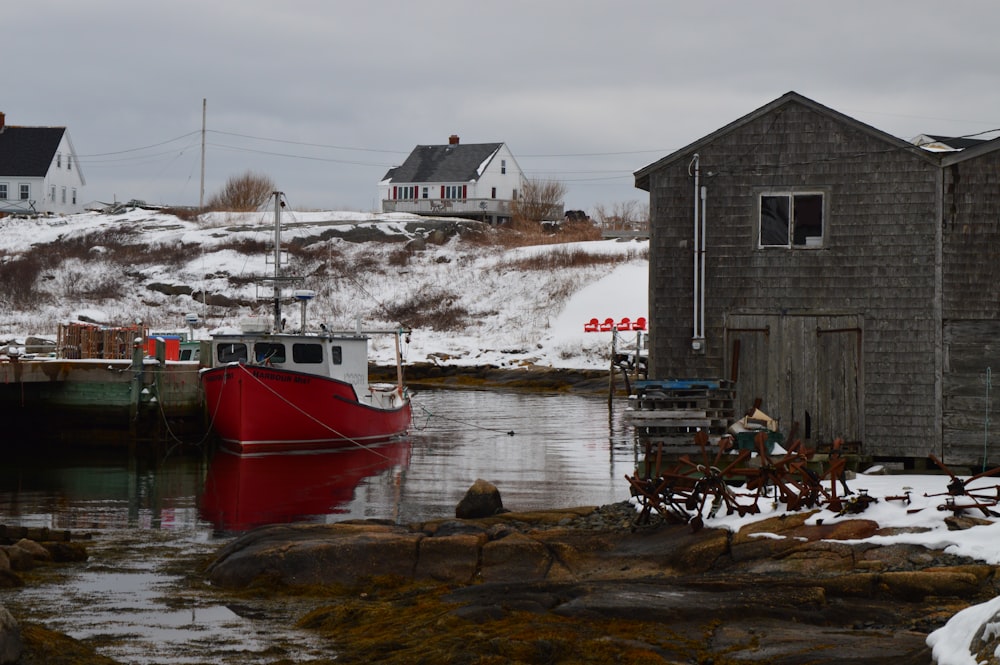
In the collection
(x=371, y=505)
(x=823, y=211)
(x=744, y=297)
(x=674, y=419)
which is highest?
(x=823, y=211)

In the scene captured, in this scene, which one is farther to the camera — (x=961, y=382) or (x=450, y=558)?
(x=961, y=382)

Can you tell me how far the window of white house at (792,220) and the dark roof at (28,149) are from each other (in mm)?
75110

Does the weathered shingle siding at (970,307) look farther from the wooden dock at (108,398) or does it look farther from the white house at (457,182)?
the white house at (457,182)

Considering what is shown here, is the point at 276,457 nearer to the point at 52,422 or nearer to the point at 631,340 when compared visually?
the point at 52,422

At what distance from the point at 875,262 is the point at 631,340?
32065mm

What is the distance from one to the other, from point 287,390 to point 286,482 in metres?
4.87

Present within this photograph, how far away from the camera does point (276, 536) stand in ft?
49.0

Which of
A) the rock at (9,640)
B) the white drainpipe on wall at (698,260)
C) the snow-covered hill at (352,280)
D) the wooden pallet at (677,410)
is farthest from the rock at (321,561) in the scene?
the snow-covered hill at (352,280)

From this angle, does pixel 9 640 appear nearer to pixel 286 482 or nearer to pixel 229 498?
pixel 229 498

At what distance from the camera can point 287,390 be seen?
97.3 ft

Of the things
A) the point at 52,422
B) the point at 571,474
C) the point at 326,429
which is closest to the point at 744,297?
the point at 571,474

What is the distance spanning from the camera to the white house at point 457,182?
85.7 metres

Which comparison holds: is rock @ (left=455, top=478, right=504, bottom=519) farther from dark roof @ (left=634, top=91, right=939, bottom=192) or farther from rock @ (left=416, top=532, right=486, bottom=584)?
dark roof @ (left=634, top=91, right=939, bottom=192)

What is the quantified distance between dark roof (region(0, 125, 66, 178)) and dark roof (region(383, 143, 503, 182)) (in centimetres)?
2386
